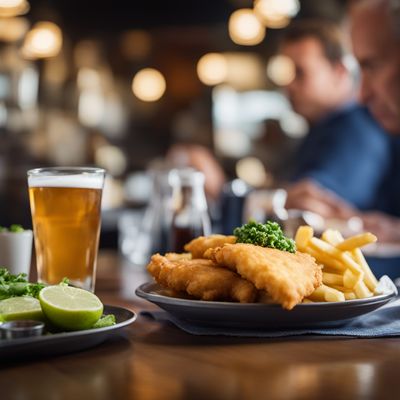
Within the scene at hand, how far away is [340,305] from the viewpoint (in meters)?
1.21

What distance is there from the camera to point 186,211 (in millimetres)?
2287

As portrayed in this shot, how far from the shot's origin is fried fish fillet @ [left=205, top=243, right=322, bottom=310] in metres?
1.12

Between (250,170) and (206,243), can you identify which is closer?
(206,243)

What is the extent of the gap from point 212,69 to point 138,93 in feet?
3.07

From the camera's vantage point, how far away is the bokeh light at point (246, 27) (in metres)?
7.60

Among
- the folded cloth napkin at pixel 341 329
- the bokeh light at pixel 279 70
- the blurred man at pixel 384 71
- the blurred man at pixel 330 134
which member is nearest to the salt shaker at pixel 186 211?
the folded cloth napkin at pixel 341 329

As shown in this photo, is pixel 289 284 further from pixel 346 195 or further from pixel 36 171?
pixel 346 195

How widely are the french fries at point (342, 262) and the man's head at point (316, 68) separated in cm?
530

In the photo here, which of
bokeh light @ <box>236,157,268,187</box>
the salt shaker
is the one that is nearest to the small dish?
the salt shaker

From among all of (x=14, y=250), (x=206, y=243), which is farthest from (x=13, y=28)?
(x=206, y=243)

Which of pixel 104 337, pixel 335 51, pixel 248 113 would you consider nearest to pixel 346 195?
pixel 335 51

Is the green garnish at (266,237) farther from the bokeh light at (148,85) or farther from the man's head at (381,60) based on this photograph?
the bokeh light at (148,85)

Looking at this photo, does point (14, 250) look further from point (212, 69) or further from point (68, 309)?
point (212, 69)

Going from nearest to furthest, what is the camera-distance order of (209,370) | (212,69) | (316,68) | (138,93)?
(209,370)
(316,68)
(212,69)
(138,93)
